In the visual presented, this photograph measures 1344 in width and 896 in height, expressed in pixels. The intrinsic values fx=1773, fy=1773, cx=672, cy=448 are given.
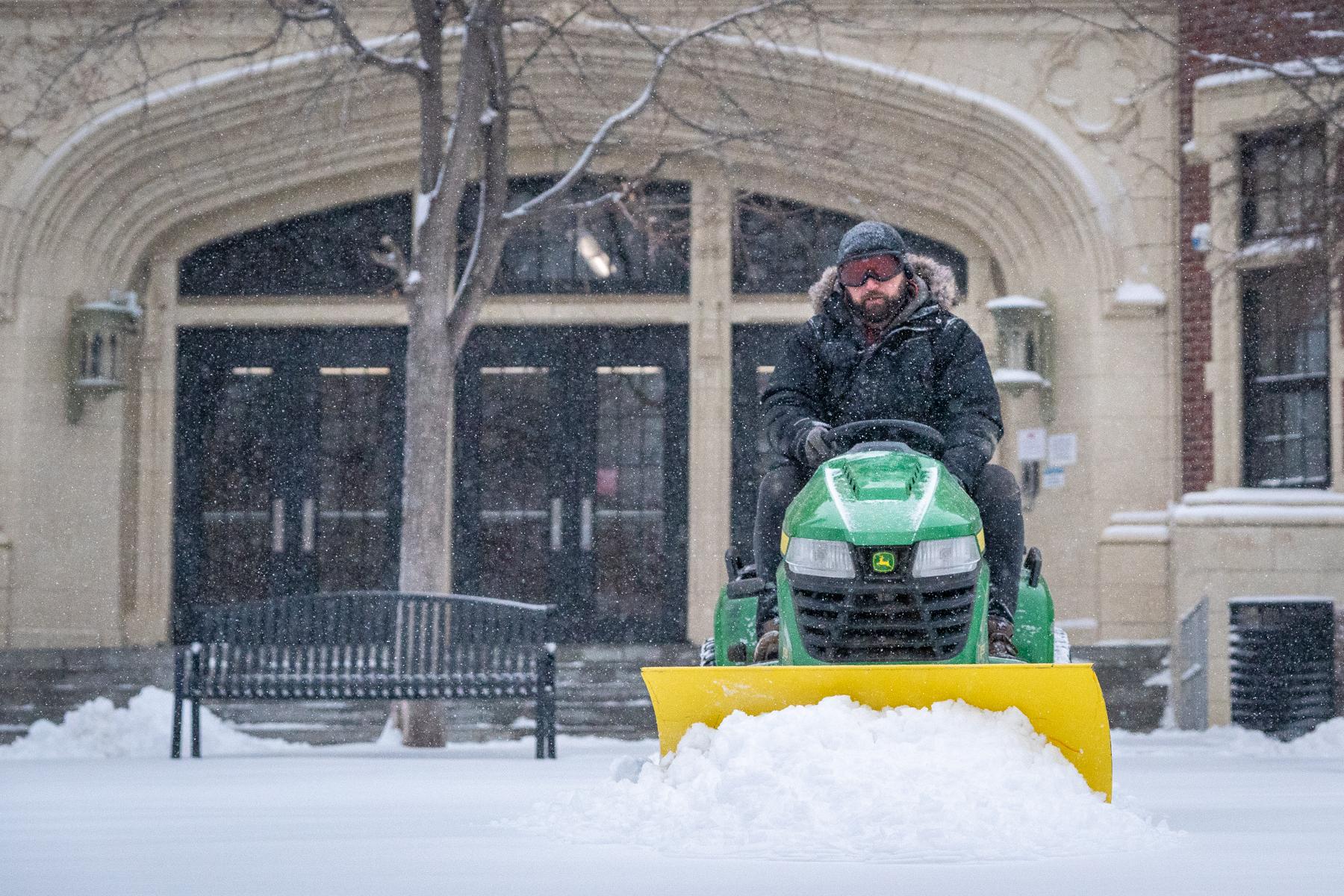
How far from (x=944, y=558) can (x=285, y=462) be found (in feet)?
35.3

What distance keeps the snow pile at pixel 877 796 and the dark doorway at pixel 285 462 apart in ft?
33.4

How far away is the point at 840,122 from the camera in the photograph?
47.0ft

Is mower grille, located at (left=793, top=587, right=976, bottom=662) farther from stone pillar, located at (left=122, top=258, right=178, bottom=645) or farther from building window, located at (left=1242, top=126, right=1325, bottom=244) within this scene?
stone pillar, located at (left=122, top=258, right=178, bottom=645)

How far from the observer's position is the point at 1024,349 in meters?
13.7

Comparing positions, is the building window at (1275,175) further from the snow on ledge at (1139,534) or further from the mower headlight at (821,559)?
the mower headlight at (821,559)

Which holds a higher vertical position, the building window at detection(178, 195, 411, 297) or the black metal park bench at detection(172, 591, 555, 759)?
the building window at detection(178, 195, 411, 297)

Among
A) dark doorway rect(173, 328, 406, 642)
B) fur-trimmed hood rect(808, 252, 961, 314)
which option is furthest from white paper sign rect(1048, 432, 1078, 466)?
fur-trimmed hood rect(808, 252, 961, 314)

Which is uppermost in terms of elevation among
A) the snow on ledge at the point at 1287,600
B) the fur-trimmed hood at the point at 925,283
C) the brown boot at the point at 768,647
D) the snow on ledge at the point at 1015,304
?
the snow on ledge at the point at 1015,304

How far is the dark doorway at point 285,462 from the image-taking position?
15.0m

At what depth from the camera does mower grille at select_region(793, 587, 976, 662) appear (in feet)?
16.4

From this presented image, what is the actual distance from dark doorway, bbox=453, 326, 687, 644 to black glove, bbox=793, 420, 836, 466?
926 centimetres

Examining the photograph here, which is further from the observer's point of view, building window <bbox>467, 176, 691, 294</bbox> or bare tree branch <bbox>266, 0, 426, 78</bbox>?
building window <bbox>467, 176, 691, 294</bbox>

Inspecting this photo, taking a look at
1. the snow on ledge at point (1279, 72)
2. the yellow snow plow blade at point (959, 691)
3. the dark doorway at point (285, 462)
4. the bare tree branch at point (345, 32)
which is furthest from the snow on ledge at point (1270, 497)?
the yellow snow plow blade at point (959, 691)

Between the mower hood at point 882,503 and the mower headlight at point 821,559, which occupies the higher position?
the mower hood at point 882,503
